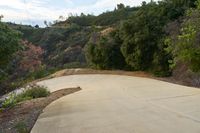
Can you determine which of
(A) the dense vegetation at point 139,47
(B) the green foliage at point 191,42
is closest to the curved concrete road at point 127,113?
(A) the dense vegetation at point 139,47

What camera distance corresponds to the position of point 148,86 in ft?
57.5

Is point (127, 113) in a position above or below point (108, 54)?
below

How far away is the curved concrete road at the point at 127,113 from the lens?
30.8 ft

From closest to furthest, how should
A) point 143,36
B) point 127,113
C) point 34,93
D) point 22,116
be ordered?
point 127,113 < point 22,116 < point 34,93 < point 143,36

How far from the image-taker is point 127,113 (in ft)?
36.5

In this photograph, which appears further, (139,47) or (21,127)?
(139,47)

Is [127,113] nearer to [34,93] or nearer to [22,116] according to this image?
[22,116]

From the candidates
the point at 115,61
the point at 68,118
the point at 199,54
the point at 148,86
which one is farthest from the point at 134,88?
the point at 115,61

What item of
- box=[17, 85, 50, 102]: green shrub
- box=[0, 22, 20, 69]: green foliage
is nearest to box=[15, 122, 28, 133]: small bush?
box=[0, 22, 20, 69]: green foliage

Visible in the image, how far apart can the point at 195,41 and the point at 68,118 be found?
407cm

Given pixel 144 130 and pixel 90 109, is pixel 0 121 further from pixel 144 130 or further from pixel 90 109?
pixel 144 130

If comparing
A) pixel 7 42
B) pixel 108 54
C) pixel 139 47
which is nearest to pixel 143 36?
pixel 139 47

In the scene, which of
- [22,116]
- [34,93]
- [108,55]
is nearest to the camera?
[22,116]

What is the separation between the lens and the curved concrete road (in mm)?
9398
